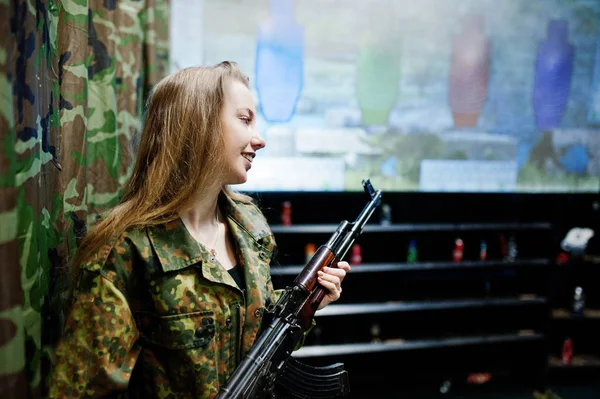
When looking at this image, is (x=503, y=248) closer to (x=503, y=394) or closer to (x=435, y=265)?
(x=435, y=265)

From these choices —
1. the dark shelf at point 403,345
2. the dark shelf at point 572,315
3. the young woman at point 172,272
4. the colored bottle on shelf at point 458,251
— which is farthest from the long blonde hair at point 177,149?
the dark shelf at point 572,315

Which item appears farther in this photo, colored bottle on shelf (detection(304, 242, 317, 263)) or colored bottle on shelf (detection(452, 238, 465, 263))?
colored bottle on shelf (detection(452, 238, 465, 263))

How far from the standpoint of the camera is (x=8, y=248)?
26.4 inches

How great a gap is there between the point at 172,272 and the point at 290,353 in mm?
396

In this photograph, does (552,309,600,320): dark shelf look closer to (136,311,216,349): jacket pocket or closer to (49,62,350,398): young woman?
(49,62,350,398): young woman

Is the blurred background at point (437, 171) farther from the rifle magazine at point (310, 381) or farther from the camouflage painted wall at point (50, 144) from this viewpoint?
the rifle magazine at point (310, 381)

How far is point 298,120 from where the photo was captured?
2578mm

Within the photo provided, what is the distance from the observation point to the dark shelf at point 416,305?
261cm

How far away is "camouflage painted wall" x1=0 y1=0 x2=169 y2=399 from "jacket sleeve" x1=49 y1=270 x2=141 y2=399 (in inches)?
2.6

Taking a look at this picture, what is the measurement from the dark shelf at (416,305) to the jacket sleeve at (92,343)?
184cm

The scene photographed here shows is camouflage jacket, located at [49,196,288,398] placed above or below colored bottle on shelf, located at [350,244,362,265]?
above

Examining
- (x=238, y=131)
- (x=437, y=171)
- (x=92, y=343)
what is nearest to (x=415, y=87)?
(x=437, y=171)

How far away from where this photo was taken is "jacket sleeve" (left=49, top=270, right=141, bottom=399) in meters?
0.82

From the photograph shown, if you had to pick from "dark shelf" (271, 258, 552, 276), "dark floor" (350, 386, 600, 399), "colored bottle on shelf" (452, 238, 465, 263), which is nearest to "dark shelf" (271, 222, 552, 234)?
"colored bottle on shelf" (452, 238, 465, 263)
